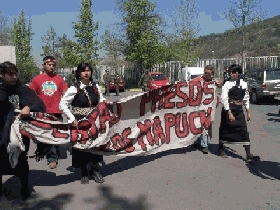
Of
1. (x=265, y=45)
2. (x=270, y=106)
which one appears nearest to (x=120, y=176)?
(x=270, y=106)

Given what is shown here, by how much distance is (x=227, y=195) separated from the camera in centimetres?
575

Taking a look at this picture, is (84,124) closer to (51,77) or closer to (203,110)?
(51,77)

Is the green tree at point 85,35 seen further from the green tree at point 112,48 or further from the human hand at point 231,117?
the human hand at point 231,117

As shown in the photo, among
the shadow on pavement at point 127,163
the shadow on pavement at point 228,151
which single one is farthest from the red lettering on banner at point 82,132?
the shadow on pavement at point 228,151

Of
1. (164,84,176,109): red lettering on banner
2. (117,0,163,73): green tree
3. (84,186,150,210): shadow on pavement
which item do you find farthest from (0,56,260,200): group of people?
(117,0,163,73): green tree

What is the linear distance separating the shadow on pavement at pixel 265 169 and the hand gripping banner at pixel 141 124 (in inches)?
49.3

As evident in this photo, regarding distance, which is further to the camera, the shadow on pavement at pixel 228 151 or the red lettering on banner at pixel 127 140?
the shadow on pavement at pixel 228 151

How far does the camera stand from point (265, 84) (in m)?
19.4

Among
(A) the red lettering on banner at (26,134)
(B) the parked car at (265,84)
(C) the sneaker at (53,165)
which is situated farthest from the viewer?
(B) the parked car at (265,84)

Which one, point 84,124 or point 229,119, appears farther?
point 229,119

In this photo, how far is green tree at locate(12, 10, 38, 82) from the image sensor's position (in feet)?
128

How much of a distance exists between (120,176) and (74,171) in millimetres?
896

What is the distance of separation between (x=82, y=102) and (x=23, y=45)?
34882mm

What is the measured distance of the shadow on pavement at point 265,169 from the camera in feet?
22.1
